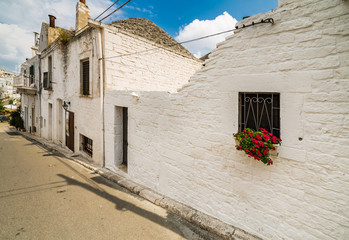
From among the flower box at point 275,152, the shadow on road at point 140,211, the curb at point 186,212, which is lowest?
the shadow on road at point 140,211

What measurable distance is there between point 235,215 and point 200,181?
0.97 metres

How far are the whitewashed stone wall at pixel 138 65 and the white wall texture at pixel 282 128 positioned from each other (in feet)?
13.2

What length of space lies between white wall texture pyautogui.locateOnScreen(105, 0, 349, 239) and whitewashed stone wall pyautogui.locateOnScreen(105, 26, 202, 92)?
402 centimetres

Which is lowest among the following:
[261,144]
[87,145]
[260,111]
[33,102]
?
[87,145]

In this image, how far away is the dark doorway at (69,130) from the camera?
9.77 m

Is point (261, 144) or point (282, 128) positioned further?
point (282, 128)

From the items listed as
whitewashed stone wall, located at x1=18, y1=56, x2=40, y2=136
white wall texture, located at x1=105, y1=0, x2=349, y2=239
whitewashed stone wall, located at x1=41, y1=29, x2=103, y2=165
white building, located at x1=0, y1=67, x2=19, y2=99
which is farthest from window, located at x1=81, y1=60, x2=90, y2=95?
white building, located at x1=0, y1=67, x2=19, y2=99

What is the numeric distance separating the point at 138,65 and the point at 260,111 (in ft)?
21.0

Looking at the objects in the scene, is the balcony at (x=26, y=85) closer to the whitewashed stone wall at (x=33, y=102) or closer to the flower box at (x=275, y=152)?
the whitewashed stone wall at (x=33, y=102)

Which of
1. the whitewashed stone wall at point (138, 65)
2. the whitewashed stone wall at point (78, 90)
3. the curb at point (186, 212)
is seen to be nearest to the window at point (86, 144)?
the whitewashed stone wall at point (78, 90)

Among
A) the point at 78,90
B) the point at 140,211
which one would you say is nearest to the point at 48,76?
the point at 78,90

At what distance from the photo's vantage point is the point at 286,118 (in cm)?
287

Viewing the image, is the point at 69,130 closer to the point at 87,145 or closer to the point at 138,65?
the point at 87,145

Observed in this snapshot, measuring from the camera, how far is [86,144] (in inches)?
355
